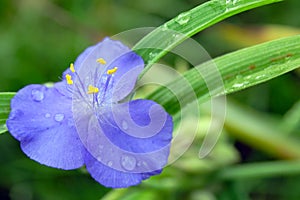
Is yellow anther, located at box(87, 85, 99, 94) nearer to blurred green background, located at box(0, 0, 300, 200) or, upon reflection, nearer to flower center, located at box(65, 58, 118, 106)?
flower center, located at box(65, 58, 118, 106)

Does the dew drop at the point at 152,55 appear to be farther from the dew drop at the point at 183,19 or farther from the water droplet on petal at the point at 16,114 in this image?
the water droplet on petal at the point at 16,114

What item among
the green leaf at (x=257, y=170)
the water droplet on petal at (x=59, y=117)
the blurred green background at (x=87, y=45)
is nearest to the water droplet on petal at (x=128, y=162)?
the water droplet on petal at (x=59, y=117)

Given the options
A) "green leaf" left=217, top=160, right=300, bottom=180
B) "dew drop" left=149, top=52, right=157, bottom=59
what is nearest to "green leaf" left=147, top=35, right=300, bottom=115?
"dew drop" left=149, top=52, right=157, bottom=59

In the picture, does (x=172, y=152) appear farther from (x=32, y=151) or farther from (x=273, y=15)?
(x=273, y=15)

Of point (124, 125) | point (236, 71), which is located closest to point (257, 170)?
point (236, 71)

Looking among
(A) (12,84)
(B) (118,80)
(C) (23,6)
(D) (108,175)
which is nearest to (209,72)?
(B) (118,80)
